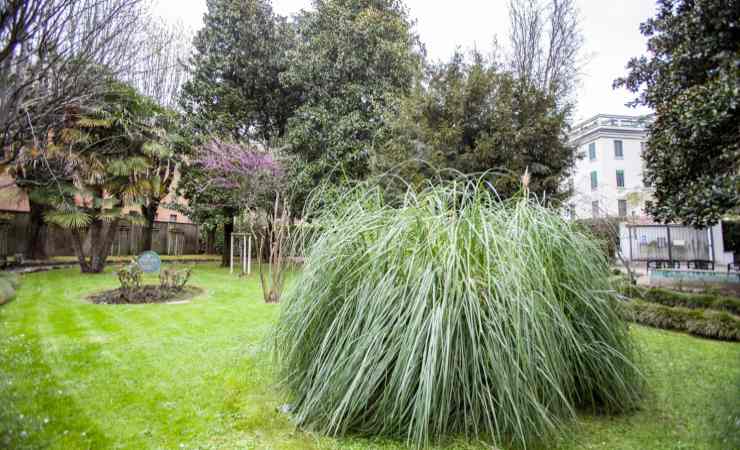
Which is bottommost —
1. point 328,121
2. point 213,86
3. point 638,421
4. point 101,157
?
point 638,421

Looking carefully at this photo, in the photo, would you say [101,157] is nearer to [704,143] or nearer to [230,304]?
[230,304]

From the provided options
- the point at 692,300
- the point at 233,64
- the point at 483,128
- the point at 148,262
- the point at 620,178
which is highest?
the point at 233,64

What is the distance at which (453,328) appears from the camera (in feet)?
6.94

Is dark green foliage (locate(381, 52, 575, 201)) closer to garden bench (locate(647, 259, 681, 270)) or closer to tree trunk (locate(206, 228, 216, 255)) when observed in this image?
garden bench (locate(647, 259, 681, 270))

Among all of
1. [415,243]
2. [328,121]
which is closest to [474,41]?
[328,121]

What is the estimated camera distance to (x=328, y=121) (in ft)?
40.8

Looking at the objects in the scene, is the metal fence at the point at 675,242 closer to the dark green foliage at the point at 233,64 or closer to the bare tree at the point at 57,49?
the dark green foliage at the point at 233,64

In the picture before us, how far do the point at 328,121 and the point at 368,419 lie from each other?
11.1 metres

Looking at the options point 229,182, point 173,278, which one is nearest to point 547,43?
point 229,182

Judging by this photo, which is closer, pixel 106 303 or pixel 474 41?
pixel 106 303

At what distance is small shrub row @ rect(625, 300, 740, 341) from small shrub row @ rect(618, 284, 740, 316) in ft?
0.98

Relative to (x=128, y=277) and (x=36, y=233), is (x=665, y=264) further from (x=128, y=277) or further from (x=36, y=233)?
(x=36, y=233)

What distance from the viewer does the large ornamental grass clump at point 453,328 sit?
208 centimetres

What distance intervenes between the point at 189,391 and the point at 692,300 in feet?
23.1
